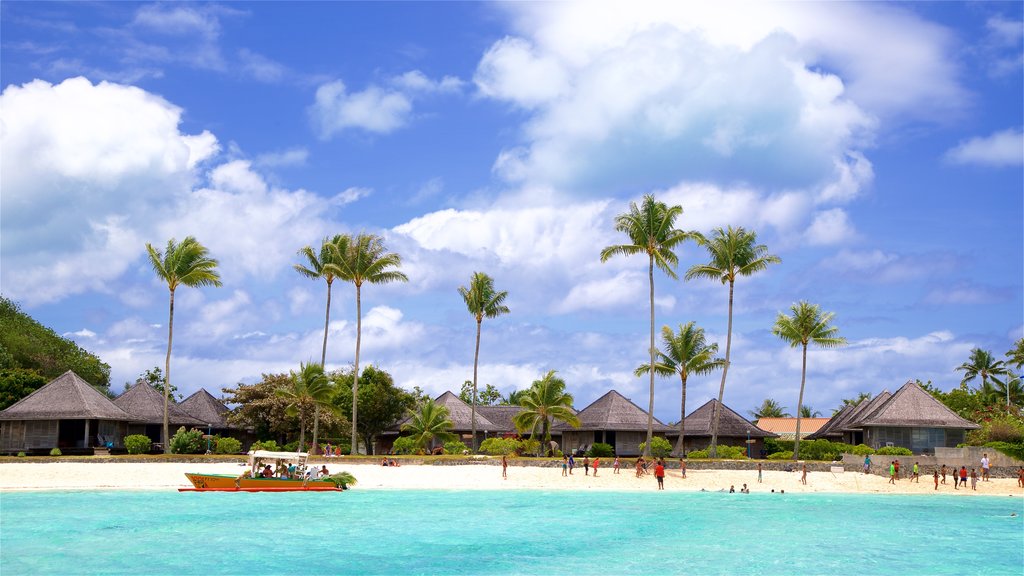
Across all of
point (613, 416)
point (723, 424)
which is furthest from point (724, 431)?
point (613, 416)

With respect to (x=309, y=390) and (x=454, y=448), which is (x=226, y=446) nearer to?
(x=309, y=390)

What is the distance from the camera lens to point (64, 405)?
5200cm

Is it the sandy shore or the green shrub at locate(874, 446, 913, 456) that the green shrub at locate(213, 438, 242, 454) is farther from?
the green shrub at locate(874, 446, 913, 456)

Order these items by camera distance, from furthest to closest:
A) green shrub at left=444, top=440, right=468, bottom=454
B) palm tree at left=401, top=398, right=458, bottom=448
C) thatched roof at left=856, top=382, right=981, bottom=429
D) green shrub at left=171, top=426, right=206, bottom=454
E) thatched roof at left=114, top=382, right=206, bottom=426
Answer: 1. thatched roof at left=114, top=382, right=206, bottom=426
2. palm tree at left=401, top=398, right=458, bottom=448
3. thatched roof at left=856, top=382, right=981, bottom=429
4. green shrub at left=444, top=440, right=468, bottom=454
5. green shrub at left=171, top=426, right=206, bottom=454

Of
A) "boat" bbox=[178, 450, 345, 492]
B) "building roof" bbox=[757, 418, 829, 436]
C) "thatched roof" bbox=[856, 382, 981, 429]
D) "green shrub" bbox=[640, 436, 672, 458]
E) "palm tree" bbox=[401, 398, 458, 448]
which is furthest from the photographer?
"building roof" bbox=[757, 418, 829, 436]

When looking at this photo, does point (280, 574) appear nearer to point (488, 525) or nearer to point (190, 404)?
point (488, 525)

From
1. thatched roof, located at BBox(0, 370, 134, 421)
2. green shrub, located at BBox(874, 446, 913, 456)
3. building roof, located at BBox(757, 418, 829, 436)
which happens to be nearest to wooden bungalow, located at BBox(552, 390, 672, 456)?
green shrub, located at BBox(874, 446, 913, 456)

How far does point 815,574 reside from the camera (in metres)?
23.3

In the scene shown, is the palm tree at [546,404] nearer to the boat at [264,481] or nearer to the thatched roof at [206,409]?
the boat at [264,481]

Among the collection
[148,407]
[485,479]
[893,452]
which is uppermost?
[148,407]

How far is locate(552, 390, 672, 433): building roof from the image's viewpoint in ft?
196

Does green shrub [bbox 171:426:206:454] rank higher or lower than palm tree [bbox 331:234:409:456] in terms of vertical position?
lower

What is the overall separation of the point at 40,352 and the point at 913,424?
6094cm

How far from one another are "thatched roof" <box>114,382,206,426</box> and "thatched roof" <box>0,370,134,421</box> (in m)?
3.04
